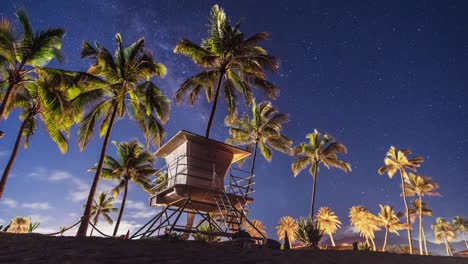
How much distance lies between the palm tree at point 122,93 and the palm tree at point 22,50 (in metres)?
2.05

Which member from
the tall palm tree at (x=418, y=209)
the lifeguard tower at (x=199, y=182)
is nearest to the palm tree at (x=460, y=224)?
the tall palm tree at (x=418, y=209)

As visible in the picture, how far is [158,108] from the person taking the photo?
756 inches

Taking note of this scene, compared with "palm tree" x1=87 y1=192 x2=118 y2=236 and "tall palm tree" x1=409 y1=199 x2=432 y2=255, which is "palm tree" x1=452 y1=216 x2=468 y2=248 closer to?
"tall palm tree" x1=409 y1=199 x2=432 y2=255

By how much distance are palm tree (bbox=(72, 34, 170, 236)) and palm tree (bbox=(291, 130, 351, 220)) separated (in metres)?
20.1

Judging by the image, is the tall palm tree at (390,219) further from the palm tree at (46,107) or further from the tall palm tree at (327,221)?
the palm tree at (46,107)

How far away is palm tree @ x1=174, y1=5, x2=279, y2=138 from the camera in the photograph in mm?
20125

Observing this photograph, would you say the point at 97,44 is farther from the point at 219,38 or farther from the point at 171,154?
the point at 171,154

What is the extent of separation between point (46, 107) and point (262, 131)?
1775cm

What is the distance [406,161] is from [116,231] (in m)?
41.6

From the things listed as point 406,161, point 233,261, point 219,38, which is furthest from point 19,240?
point 406,161

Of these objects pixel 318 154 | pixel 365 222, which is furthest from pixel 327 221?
pixel 318 154

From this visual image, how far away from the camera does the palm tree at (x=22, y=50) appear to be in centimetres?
1547

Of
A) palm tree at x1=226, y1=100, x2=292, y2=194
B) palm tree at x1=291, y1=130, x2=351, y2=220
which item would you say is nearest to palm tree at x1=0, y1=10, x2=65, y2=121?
palm tree at x1=226, y1=100, x2=292, y2=194

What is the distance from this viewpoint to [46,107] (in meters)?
16.1
